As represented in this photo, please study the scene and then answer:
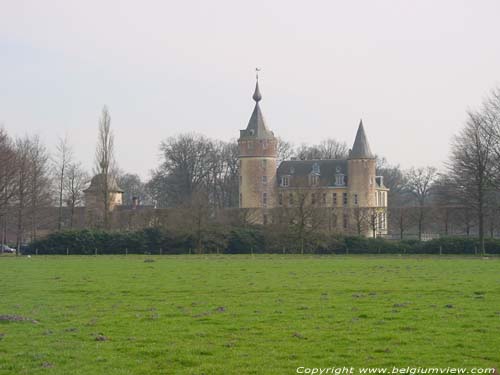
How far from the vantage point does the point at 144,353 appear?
1262cm

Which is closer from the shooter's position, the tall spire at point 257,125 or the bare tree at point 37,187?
the bare tree at point 37,187

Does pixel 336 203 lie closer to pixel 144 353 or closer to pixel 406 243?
pixel 406 243

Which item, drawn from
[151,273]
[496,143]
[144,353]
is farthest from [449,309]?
[496,143]

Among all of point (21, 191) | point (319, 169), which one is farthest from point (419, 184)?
point (21, 191)

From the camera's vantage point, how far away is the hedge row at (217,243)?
59.0m

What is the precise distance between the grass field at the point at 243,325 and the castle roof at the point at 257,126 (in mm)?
67951

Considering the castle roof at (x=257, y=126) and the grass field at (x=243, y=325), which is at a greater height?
the castle roof at (x=257, y=126)

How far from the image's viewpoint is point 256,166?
305 ft

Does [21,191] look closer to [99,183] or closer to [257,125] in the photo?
[99,183]

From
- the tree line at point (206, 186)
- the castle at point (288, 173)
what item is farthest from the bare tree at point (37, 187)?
the castle at point (288, 173)

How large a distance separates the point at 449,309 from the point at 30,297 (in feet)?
36.0

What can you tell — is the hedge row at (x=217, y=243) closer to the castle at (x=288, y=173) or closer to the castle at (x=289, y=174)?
the castle at (x=289, y=174)

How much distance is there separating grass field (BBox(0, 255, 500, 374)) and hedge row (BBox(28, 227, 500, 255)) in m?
34.0

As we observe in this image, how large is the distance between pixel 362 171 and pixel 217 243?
116 ft
